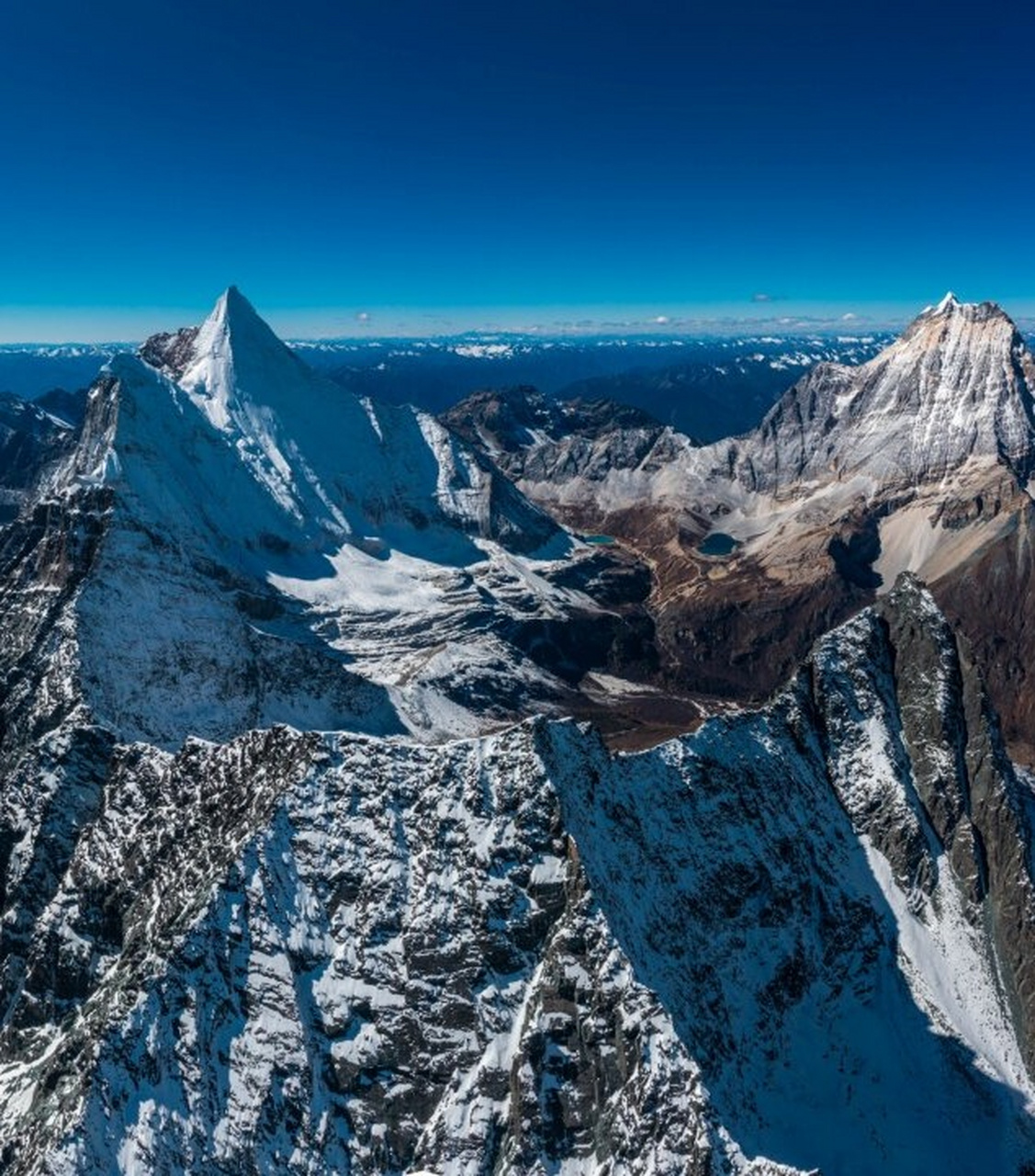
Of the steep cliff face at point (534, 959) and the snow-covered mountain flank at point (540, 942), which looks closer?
the steep cliff face at point (534, 959)

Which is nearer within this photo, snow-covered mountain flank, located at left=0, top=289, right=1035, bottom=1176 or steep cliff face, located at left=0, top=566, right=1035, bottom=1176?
steep cliff face, located at left=0, top=566, right=1035, bottom=1176

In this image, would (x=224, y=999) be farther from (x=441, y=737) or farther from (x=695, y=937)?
(x=441, y=737)

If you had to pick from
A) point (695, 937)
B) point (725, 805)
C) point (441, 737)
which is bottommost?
point (441, 737)

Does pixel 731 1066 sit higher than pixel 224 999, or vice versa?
pixel 224 999

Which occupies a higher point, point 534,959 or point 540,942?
point 540,942

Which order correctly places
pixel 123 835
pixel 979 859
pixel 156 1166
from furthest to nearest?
pixel 979 859 < pixel 123 835 < pixel 156 1166

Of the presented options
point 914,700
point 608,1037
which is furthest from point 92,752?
point 914,700

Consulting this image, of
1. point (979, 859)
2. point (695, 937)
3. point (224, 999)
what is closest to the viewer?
point (224, 999)

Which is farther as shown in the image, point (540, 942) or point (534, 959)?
point (540, 942)
